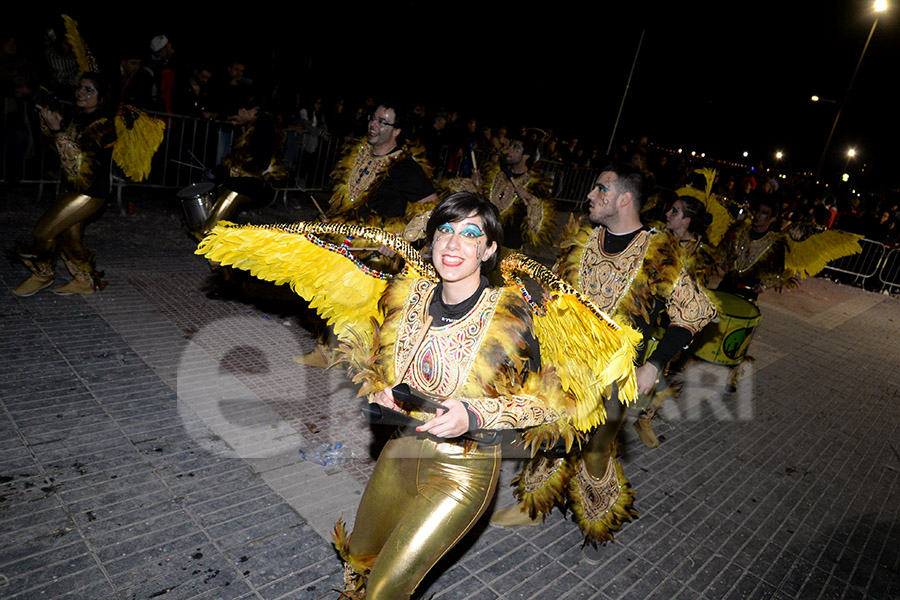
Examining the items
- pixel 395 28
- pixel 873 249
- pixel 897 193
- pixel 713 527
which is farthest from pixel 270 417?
pixel 897 193

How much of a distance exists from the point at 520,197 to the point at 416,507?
4.78 metres

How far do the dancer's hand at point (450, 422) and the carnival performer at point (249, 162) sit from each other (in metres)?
4.43

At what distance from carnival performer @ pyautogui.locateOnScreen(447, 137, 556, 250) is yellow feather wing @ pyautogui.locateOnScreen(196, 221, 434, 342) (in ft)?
12.7

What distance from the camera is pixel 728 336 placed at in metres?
6.06

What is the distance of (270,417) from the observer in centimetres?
441

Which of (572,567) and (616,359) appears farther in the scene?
(572,567)

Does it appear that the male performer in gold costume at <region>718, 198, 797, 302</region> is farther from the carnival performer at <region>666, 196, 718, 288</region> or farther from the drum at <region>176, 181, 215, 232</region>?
the drum at <region>176, 181, 215, 232</region>

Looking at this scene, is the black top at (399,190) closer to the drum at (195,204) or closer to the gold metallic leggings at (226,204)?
the gold metallic leggings at (226,204)

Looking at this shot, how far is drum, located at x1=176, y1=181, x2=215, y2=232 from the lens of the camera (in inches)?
218

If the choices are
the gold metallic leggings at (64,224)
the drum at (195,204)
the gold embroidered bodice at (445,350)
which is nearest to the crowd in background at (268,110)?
the gold metallic leggings at (64,224)

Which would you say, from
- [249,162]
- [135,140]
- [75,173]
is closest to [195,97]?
[135,140]

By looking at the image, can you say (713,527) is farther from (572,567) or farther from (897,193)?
(897,193)

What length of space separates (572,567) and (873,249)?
54.8ft

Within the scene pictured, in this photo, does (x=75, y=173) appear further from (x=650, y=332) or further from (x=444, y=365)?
(x=650, y=332)
